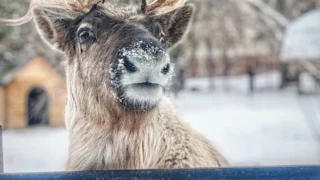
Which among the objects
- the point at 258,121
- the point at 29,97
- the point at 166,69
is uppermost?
the point at 166,69

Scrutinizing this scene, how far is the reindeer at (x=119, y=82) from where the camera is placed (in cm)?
148

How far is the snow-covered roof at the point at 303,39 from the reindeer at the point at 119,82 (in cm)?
50

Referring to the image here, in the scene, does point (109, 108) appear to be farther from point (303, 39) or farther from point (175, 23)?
point (303, 39)

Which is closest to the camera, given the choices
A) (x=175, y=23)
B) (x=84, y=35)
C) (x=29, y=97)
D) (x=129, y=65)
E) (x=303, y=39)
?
(x=129, y=65)

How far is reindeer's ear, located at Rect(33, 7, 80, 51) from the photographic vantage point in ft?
5.34

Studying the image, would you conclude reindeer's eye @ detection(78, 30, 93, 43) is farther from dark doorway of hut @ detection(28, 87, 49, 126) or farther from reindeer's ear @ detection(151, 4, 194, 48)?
dark doorway of hut @ detection(28, 87, 49, 126)

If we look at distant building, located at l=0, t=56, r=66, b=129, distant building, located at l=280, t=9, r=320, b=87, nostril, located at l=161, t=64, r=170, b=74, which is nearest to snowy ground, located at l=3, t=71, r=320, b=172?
distant building, located at l=280, t=9, r=320, b=87

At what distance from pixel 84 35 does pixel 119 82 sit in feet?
0.77

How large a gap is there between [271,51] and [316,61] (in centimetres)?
20

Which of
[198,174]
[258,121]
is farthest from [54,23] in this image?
[258,121]

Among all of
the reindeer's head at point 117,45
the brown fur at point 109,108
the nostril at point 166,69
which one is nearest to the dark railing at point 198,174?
the brown fur at point 109,108

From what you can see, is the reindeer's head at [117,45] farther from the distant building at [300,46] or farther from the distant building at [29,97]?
the distant building at [300,46]

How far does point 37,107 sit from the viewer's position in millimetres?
1907

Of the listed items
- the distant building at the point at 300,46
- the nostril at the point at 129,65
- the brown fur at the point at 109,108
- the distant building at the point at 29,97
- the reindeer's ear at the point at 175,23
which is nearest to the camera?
the nostril at the point at 129,65
